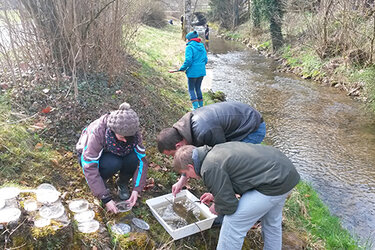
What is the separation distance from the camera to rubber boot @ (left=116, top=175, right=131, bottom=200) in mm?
3346

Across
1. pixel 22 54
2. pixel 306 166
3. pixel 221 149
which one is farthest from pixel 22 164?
pixel 306 166

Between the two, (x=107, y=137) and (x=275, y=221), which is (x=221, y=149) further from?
(x=107, y=137)

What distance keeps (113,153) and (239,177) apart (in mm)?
1328

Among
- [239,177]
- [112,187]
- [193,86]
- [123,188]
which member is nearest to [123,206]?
[123,188]

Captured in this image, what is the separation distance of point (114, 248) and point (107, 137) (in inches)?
39.5

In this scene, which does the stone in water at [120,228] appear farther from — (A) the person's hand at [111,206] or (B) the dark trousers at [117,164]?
(B) the dark trousers at [117,164]

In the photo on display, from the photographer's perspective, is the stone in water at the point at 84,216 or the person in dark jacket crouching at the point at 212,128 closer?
the stone in water at the point at 84,216

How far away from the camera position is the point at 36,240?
2.34 m

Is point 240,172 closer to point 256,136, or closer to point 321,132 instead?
point 256,136

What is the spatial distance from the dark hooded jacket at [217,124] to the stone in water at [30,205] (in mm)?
1433

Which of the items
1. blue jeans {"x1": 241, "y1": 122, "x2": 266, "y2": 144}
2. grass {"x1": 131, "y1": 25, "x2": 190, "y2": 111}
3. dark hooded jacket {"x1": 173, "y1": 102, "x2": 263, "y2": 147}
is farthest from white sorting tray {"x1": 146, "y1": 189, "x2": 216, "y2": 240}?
grass {"x1": 131, "y1": 25, "x2": 190, "y2": 111}

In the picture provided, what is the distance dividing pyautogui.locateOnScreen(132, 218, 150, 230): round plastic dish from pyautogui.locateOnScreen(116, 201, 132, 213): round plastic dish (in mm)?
137

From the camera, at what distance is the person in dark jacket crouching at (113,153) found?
9.20ft

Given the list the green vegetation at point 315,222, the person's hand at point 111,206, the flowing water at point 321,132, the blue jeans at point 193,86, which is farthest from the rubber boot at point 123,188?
the blue jeans at point 193,86
